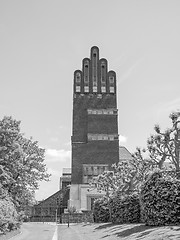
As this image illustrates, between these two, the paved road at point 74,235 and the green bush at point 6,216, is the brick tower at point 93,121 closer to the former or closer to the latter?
the paved road at point 74,235

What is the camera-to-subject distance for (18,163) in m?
29.9

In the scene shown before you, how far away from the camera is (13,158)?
29.8 meters

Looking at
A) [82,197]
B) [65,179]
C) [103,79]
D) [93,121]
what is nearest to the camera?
[82,197]

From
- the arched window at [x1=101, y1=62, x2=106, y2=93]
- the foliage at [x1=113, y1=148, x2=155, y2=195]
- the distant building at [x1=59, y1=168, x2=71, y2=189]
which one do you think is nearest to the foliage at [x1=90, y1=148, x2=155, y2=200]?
the foliage at [x1=113, y1=148, x2=155, y2=195]

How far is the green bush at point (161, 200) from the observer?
687 inches

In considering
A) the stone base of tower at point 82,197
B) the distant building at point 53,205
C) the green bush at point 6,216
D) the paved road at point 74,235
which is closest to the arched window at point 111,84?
the stone base of tower at point 82,197

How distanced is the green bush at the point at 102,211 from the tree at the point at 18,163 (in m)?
6.53

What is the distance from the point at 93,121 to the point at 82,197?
14809mm

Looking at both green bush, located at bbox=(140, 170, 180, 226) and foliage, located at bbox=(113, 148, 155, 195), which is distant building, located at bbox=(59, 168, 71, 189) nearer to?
foliage, located at bbox=(113, 148, 155, 195)

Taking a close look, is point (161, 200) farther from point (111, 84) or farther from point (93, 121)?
point (111, 84)

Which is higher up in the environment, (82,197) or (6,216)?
(82,197)

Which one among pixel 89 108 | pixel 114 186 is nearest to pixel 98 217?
pixel 114 186

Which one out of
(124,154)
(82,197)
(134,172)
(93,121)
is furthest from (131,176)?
(124,154)

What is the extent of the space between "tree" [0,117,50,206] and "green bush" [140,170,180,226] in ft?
44.0
